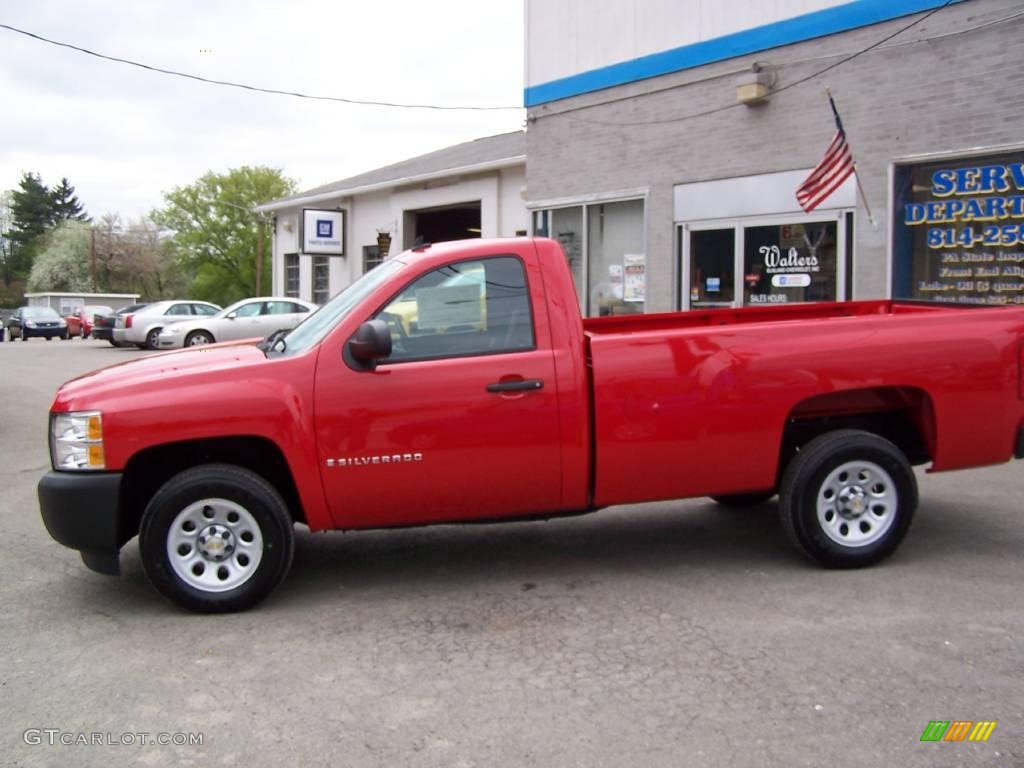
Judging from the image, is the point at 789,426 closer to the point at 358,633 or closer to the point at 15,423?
the point at 358,633

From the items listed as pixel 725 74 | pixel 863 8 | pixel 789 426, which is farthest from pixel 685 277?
pixel 789 426

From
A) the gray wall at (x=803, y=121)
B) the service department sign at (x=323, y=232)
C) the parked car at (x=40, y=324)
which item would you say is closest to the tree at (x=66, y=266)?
the parked car at (x=40, y=324)

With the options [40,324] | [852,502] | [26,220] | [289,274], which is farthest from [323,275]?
[26,220]

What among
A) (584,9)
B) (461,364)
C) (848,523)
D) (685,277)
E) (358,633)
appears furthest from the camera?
(584,9)

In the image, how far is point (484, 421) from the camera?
200 inches

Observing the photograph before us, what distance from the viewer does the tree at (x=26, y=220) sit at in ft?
296

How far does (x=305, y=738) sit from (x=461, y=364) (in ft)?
6.95

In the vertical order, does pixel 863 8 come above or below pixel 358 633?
above

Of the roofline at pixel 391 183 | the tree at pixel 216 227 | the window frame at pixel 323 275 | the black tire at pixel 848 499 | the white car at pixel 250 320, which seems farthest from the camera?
the tree at pixel 216 227

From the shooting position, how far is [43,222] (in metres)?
94.1

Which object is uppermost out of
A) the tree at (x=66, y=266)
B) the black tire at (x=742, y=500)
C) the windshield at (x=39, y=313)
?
the tree at (x=66, y=266)

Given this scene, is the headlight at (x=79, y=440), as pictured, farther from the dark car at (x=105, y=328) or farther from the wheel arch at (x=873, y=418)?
the dark car at (x=105, y=328)

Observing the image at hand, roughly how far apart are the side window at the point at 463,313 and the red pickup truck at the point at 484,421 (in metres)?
0.01

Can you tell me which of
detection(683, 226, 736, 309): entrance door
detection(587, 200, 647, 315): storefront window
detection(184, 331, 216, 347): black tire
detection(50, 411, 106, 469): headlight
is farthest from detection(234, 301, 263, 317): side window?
detection(50, 411, 106, 469): headlight
